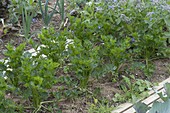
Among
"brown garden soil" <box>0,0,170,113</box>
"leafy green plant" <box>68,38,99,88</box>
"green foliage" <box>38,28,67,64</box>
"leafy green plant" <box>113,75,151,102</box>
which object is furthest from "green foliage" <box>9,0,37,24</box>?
"leafy green plant" <box>113,75,151,102</box>

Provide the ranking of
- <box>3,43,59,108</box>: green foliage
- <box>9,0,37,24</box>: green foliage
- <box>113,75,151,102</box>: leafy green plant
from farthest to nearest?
<box>9,0,37,24</box>: green foliage → <box>113,75,151,102</box>: leafy green plant → <box>3,43,59,108</box>: green foliage

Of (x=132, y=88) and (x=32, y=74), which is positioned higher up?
(x=32, y=74)

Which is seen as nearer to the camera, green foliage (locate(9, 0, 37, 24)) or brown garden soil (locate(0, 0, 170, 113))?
brown garden soil (locate(0, 0, 170, 113))

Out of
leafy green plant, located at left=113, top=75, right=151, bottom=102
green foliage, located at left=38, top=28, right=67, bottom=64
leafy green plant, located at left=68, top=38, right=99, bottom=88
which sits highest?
green foliage, located at left=38, top=28, right=67, bottom=64

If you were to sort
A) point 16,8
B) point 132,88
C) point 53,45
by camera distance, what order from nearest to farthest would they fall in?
point 53,45 < point 132,88 < point 16,8

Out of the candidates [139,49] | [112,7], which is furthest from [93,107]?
[112,7]

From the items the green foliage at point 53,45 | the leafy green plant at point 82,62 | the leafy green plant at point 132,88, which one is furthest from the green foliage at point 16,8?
the leafy green plant at point 132,88

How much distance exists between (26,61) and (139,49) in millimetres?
1112

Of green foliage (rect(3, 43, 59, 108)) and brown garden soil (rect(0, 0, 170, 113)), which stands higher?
green foliage (rect(3, 43, 59, 108))

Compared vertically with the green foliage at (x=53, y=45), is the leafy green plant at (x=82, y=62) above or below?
below

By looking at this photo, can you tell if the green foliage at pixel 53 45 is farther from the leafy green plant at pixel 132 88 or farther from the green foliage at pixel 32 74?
the leafy green plant at pixel 132 88

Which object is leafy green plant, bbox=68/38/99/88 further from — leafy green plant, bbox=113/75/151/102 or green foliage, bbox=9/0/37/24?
green foliage, bbox=9/0/37/24

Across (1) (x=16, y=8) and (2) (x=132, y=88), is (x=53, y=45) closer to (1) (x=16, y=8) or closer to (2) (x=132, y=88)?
(2) (x=132, y=88)

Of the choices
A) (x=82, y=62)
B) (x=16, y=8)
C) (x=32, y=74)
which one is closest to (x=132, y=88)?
(x=82, y=62)
